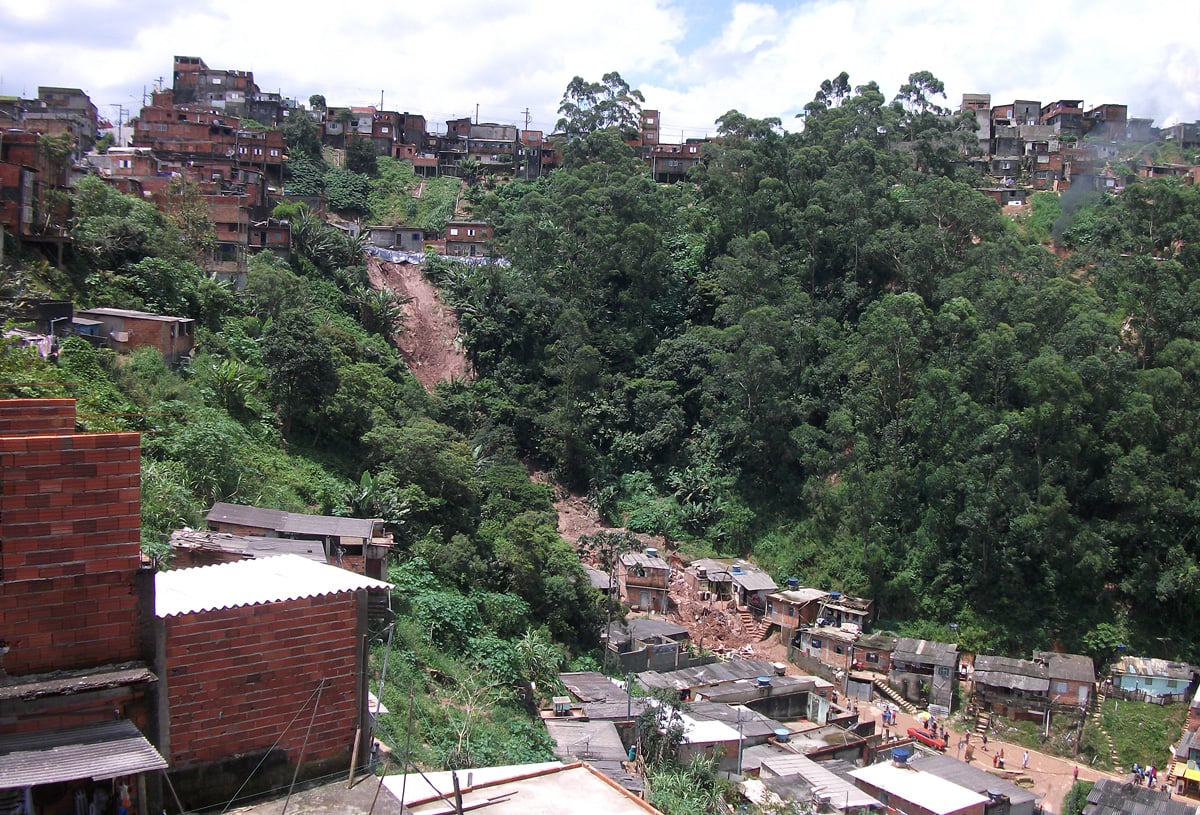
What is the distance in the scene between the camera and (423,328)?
117ft

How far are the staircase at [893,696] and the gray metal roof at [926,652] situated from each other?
671mm

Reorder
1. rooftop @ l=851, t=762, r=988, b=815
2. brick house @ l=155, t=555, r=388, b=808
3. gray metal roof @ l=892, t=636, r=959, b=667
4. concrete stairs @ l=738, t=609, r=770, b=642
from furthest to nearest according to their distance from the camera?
1. concrete stairs @ l=738, t=609, r=770, b=642
2. gray metal roof @ l=892, t=636, r=959, b=667
3. rooftop @ l=851, t=762, r=988, b=815
4. brick house @ l=155, t=555, r=388, b=808

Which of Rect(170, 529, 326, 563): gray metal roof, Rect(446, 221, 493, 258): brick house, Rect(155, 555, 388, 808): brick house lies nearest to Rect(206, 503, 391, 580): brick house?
Rect(170, 529, 326, 563): gray metal roof

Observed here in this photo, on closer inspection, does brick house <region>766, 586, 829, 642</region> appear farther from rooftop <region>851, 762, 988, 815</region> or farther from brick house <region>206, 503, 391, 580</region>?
brick house <region>206, 503, 391, 580</region>

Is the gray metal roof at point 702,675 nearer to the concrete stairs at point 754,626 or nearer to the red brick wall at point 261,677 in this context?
the concrete stairs at point 754,626

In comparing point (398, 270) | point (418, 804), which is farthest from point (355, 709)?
point (398, 270)

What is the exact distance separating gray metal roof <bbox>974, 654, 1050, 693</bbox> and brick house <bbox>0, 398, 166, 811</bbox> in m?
19.9

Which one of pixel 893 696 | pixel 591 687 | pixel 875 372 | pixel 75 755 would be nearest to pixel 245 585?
pixel 75 755

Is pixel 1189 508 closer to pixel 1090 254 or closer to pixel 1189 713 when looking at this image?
pixel 1189 713

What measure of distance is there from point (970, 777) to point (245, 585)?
14.8m

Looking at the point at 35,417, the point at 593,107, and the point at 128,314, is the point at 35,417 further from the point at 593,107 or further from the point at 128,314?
the point at 593,107

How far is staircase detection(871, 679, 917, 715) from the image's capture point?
22.2m

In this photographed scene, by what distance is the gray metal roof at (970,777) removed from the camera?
665 inches

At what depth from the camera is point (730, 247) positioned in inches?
1271
